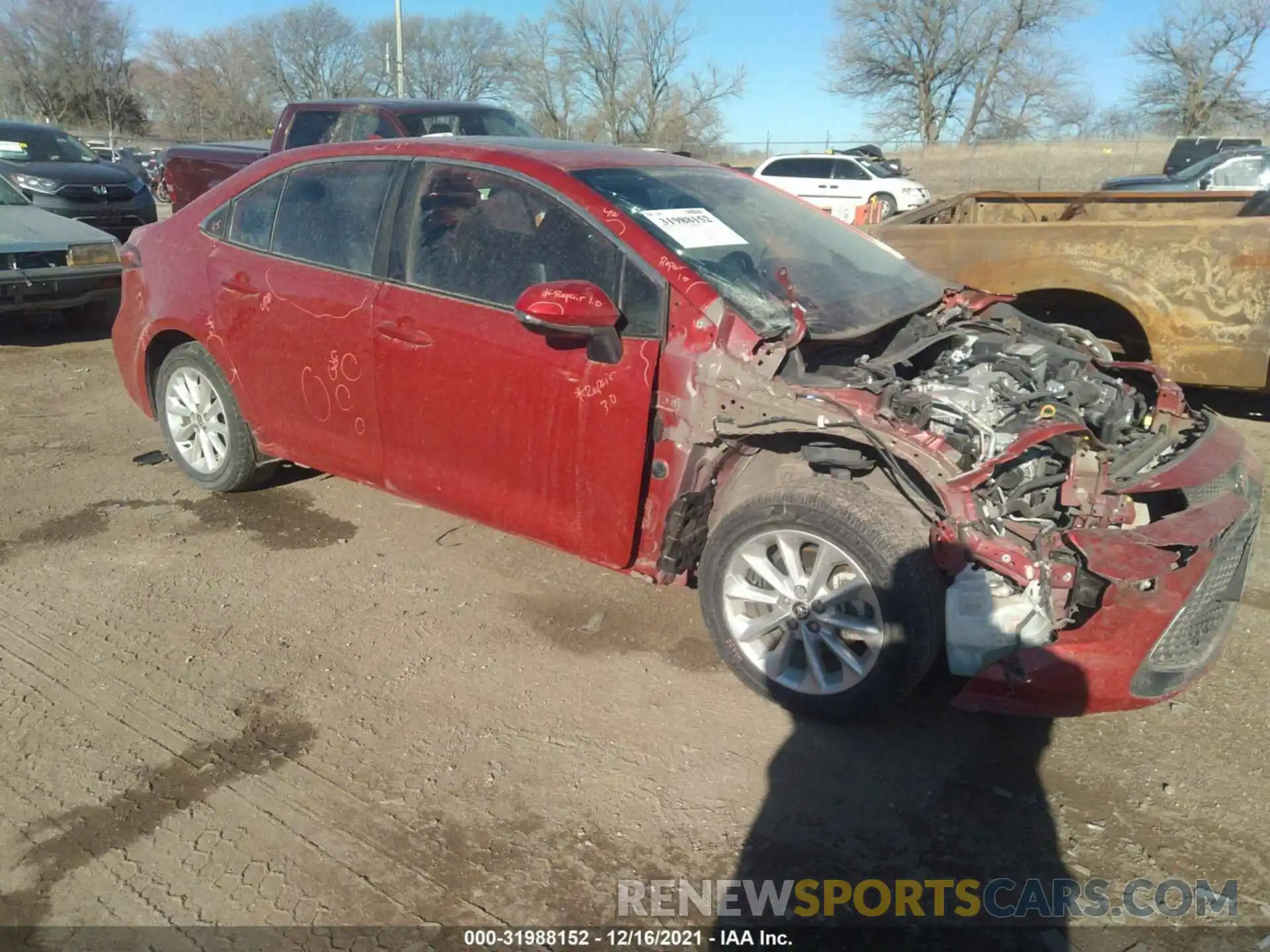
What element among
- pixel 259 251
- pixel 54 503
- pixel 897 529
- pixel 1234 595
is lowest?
pixel 54 503

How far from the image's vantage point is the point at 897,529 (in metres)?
3.02

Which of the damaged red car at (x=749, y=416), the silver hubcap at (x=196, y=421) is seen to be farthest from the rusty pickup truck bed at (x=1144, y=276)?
the silver hubcap at (x=196, y=421)

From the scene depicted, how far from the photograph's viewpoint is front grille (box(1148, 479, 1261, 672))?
299cm

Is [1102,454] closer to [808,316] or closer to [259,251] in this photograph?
[808,316]

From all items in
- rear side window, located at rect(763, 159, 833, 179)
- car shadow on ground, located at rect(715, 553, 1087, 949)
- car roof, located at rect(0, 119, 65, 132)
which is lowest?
car shadow on ground, located at rect(715, 553, 1087, 949)

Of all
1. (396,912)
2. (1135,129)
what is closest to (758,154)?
(1135,129)

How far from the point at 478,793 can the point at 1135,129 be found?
5564 cm

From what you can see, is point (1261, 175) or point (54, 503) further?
point (1261, 175)

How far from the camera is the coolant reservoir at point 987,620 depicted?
116 inches

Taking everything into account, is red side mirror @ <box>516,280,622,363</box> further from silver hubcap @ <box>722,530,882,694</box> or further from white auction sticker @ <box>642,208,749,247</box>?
silver hubcap @ <box>722,530,882,694</box>

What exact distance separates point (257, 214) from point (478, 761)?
2.82m

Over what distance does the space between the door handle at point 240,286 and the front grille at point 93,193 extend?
30.2 ft

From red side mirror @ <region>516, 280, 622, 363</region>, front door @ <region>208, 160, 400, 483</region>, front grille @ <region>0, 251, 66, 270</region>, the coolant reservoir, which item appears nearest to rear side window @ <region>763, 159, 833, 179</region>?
front grille @ <region>0, 251, 66, 270</region>

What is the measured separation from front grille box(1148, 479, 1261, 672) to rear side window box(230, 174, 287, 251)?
12.8 ft
